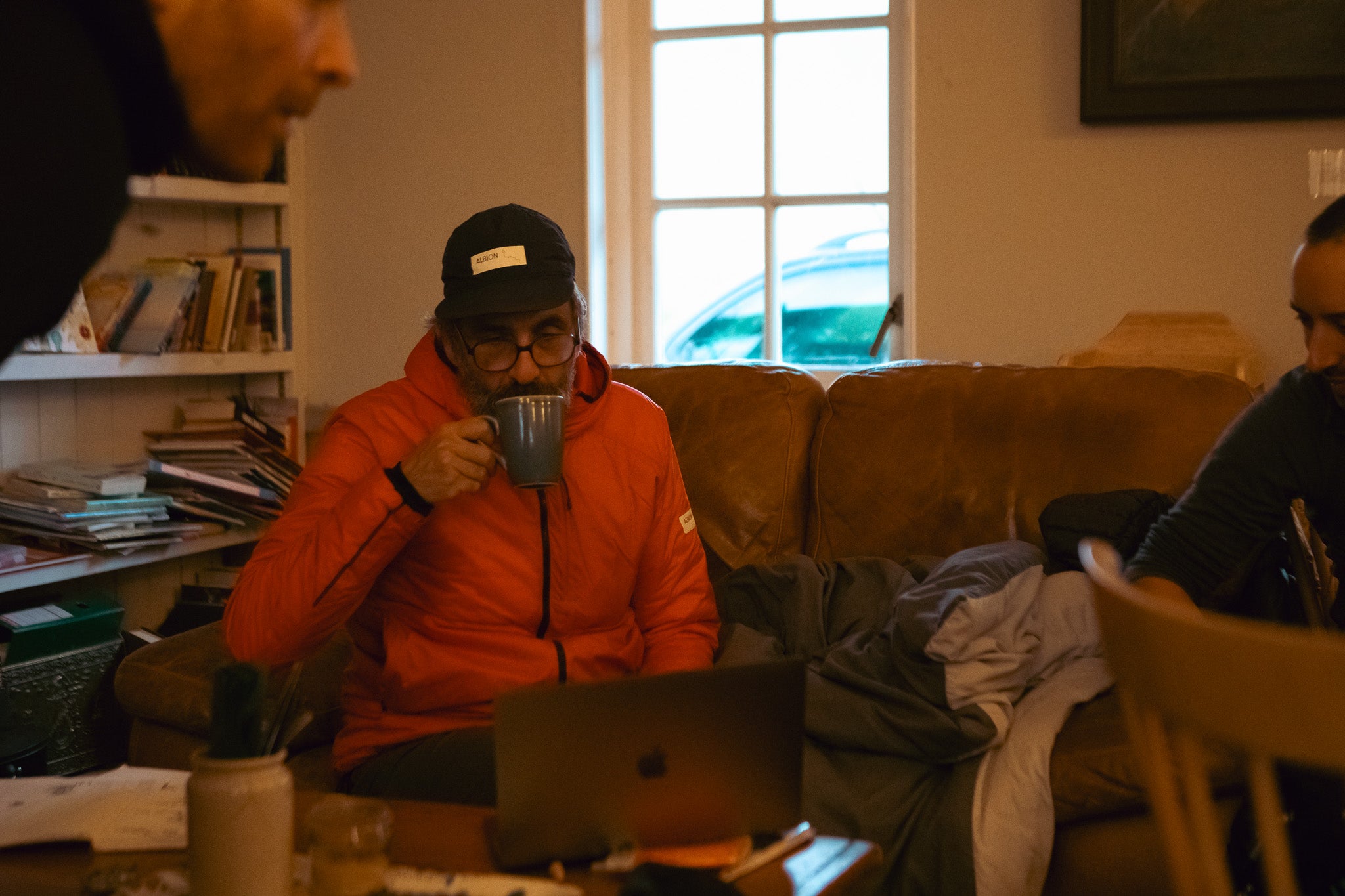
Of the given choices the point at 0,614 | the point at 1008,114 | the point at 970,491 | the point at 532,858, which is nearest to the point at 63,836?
the point at 532,858

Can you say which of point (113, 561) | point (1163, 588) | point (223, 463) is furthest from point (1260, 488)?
point (223, 463)

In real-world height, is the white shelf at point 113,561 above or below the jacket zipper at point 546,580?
below

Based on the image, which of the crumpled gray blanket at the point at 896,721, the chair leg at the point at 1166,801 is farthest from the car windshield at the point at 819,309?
the chair leg at the point at 1166,801

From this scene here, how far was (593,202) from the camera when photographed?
10.3 feet

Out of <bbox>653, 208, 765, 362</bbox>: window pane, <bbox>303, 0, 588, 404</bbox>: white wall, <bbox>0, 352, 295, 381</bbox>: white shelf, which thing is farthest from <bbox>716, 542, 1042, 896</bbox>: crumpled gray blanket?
<bbox>0, 352, 295, 381</bbox>: white shelf

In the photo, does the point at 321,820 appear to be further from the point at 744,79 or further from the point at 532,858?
the point at 744,79

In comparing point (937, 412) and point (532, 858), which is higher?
point (937, 412)

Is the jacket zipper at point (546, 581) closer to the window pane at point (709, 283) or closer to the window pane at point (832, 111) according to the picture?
the window pane at point (709, 283)

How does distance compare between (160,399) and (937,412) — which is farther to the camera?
(160,399)

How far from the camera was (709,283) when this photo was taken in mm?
3209

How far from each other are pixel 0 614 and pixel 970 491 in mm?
2108

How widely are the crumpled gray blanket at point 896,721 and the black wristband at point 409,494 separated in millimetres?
541

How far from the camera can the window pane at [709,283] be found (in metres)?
3.17

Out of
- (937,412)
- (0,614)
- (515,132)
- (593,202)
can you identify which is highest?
(515,132)
